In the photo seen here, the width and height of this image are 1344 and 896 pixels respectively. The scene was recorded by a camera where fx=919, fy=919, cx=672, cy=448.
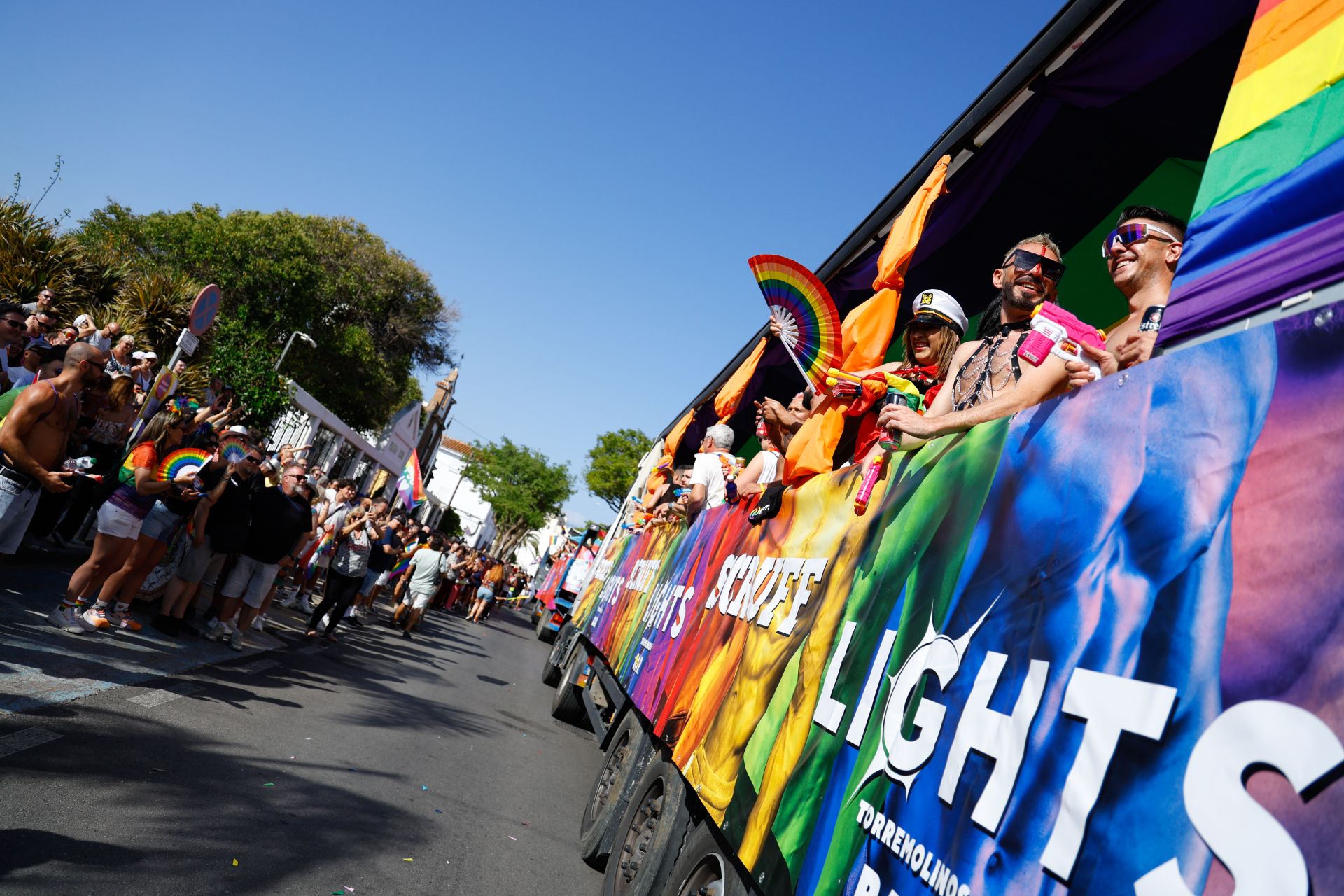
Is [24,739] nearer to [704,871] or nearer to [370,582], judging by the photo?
[704,871]

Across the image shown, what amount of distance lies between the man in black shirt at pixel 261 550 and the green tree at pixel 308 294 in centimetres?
2063

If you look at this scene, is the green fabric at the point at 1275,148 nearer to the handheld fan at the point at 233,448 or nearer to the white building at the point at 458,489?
the handheld fan at the point at 233,448

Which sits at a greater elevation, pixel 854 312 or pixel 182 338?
pixel 854 312

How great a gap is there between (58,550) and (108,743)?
6.61m

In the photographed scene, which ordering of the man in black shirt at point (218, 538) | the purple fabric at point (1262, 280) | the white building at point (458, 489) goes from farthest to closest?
the white building at point (458, 489) → the man in black shirt at point (218, 538) → the purple fabric at point (1262, 280)

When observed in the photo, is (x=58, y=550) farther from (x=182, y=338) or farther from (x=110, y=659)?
(x=110, y=659)

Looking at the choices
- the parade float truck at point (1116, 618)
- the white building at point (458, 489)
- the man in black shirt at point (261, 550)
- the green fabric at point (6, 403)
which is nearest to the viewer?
the parade float truck at point (1116, 618)

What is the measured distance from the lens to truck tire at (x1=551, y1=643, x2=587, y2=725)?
34.0 ft


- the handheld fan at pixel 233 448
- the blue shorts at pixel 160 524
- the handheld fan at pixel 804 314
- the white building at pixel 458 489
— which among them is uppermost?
the white building at pixel 458 489

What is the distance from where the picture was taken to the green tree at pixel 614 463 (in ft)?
188

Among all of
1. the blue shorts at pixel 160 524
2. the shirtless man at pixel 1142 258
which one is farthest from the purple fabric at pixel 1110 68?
the blue shorts at pixel 160 524

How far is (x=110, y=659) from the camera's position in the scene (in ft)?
20.9

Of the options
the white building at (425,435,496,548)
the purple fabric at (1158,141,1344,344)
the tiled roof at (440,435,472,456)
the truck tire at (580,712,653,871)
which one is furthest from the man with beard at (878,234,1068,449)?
the tiled roof at (440,435,472,456)

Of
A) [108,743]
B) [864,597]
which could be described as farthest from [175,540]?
[864,597]
